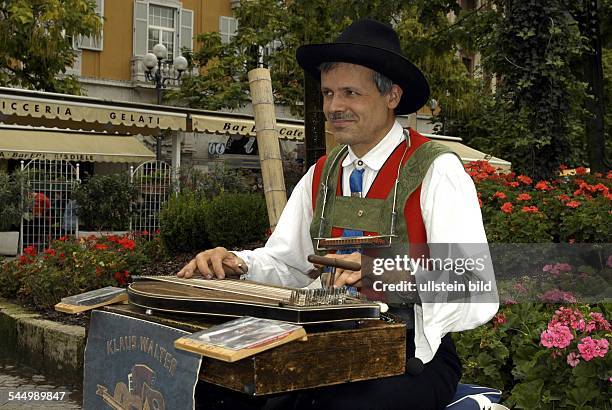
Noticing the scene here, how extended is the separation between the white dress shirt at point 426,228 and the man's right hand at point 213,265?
9 cm

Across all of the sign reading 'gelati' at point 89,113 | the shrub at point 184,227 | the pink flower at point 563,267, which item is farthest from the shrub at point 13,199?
the pink flower at point 563,267

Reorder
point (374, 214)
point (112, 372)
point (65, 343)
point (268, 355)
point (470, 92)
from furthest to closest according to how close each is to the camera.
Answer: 1. point (470, 92)
2. point (65, 343)
3. point (374, 214)
4. point (112, 372)
5. point (268, 355)

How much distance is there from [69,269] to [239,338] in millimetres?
6980

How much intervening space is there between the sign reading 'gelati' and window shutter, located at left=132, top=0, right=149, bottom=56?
1314 centimetres

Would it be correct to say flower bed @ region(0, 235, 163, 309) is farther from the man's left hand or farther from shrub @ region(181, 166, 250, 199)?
the man's left hand

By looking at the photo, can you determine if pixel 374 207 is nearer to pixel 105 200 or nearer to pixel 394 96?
pixel 394 96

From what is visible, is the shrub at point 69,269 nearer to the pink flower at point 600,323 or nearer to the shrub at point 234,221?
the shrub at point 234,221

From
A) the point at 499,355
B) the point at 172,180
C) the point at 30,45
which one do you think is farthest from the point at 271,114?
the point at 30,45

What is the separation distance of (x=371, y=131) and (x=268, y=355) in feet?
4.11

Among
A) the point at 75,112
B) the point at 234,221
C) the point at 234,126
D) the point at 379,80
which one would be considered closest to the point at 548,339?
the point at 379,80

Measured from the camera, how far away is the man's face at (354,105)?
284cm

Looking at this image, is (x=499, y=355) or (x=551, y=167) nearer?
(x=499, y=355)

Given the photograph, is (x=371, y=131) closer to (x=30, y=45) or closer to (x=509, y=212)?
(x=509, y=212)

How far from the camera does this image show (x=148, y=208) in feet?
48.3
